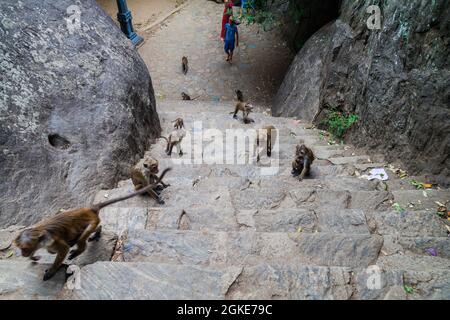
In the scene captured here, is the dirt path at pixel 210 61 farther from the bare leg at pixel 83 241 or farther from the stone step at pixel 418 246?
the bare leg at pixel 83 241

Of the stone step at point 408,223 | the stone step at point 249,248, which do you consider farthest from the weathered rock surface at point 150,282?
the stone step at point 408,223

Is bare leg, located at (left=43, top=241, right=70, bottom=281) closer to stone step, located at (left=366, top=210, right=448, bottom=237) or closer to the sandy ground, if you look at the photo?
stone step, located at (left=366, top=210, right=448, bottom=237)

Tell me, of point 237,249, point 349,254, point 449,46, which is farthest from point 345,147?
point 237,249

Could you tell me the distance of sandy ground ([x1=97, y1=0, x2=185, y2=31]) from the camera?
1380 cm

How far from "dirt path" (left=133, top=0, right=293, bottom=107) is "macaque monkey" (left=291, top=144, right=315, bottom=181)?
6116 millimetres

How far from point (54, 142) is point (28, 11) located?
2.28 m

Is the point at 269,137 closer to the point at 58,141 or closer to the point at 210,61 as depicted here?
the point at 58,141

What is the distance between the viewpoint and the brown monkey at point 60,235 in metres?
2.44

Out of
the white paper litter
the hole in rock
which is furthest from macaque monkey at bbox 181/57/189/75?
the white paper litter

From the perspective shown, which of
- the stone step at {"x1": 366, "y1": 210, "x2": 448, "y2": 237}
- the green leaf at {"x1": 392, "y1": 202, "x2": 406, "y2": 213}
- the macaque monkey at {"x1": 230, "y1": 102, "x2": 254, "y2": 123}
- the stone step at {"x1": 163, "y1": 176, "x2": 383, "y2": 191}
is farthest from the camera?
the macaque monkey at {"x1": 230, "y1": 102, "x2": 254, "y2": 123}

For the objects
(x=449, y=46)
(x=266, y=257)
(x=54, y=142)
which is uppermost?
(x=449, y=46)

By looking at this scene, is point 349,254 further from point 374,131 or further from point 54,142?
point 54,142

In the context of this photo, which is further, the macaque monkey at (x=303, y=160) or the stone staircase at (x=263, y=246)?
the macaque monkey at (x=303, y=160)
